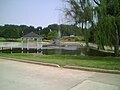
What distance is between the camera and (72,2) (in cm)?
1983

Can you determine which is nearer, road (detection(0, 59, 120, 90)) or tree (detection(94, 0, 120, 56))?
road (detection(0, 59, 120, 90))

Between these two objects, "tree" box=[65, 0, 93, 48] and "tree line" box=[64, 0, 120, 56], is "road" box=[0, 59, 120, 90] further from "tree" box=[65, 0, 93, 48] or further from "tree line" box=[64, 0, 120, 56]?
"tree" box=[65, 0, 93, 48]

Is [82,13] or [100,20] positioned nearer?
[100,20]

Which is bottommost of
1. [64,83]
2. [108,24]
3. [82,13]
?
[64,83]

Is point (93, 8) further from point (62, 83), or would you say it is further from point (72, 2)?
point (62, 83)

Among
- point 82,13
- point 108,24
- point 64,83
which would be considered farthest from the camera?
point 82,13

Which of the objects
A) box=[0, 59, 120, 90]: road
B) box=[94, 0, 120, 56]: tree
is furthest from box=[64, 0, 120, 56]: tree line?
box=[0, 59, 120, 90]: road

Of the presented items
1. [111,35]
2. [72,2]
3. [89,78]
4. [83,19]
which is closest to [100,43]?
[111,35]

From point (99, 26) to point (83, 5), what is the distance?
2.91 metres

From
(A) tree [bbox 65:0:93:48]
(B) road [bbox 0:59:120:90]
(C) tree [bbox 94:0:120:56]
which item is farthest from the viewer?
(A) tree [bbox 65:0:93:48]

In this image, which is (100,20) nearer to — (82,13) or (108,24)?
(108,24)

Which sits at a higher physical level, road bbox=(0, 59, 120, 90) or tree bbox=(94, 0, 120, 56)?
tree bbox=(94, 0, 120, 56)

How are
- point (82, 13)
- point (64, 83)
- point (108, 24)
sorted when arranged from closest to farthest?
point (64, 83) < point (108, 24) < point (82, 13)

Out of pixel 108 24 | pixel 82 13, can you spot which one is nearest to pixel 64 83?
pixel 108 24
